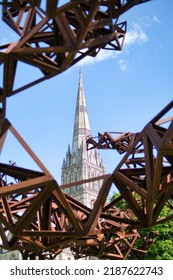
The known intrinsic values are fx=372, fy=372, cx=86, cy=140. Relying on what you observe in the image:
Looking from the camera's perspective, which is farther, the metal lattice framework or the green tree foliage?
the green tree foliage

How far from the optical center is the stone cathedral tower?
100 m

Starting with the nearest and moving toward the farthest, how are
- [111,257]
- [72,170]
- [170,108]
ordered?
[170,108]
[111,257]
[72,170]

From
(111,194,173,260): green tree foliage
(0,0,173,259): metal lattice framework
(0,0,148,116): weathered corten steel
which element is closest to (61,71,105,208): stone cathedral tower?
(111,194,173,260): green tree foliage

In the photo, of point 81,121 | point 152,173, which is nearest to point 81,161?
point 81,121

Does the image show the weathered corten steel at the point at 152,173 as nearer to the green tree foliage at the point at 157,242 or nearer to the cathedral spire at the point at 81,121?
the green tree foliage at the point at 157,242

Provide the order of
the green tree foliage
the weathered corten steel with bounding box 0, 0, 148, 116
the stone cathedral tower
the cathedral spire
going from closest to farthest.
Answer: the weathered corten steel with bounding box 0, 0, 148, 116 → the green tree foliage → the stone cathedral tower → the cathedral spire

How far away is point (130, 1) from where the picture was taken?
8.92 meters

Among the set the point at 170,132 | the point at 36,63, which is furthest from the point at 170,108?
the point at 36,63

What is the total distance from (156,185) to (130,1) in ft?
14.5

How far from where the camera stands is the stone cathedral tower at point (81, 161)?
100500mm

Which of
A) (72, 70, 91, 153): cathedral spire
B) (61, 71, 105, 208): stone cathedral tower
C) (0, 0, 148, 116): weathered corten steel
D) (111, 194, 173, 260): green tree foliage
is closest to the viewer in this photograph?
(0, 0, 148, 116): weathered corten steel

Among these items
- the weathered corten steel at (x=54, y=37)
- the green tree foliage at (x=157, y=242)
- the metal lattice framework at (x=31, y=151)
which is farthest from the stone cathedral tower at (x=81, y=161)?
the weathered corten steel at (x=54, y=37)

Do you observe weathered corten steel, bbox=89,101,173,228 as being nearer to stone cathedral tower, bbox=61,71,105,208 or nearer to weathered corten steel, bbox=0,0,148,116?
weathered corten steel, bbox=0,0,148,116
